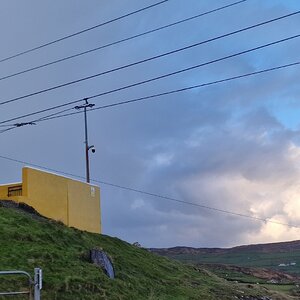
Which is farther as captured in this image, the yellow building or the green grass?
the green grass

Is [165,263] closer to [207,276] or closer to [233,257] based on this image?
[207,276]

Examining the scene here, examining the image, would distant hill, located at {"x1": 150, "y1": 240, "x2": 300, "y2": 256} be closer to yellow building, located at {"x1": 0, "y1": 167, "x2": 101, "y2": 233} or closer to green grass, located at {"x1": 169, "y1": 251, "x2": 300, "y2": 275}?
green grass, located at {"x1": 169, "y1": 251, "x2": 300, "y2": 275}

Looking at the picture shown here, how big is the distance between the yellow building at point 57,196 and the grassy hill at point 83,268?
1.40 meters

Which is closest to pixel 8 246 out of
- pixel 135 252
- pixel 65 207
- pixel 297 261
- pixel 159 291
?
pixel 159 291

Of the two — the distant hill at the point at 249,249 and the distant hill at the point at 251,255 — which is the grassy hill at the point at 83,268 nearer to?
the distant hill at the point at 251,255

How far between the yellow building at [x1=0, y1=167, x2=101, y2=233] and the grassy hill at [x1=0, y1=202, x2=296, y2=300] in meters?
1.40

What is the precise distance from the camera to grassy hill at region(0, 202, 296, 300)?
21844 millimetres

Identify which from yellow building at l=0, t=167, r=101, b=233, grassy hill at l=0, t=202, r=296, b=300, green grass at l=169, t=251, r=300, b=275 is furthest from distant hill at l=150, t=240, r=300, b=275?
grassy hill at l=0, t=202, r=296, b=300

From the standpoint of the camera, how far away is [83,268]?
945 inches

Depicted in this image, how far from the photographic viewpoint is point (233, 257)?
268 ft

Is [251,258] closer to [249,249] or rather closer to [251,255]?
[251,255]

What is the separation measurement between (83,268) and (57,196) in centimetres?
996

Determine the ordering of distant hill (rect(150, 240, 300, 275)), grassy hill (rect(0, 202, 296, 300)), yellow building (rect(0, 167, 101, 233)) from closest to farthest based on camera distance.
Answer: grassy hill (rect(0, 202, 296, 300)) < yellow building (rect(0, 167, 101, 233)) < distant hill (rect(150, 240, 300, 275))

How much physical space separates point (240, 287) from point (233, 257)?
45747mm
